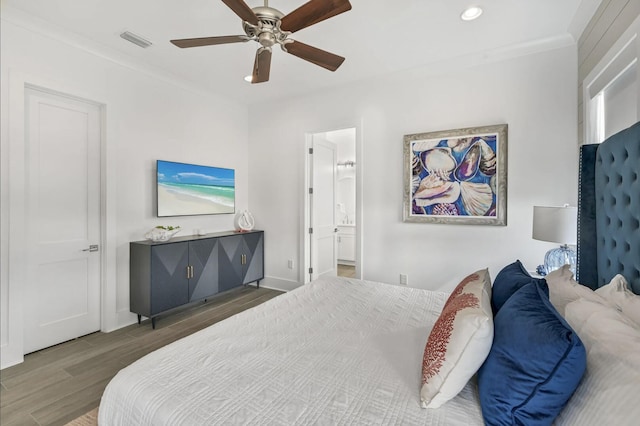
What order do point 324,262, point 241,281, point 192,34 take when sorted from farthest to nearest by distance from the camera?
point 324,262 < point 241,281 < point 192,34

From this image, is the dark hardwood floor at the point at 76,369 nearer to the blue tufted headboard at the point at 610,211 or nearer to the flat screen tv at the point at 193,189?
the flat screen tv at the point at 193,189

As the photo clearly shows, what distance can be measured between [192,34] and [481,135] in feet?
9.78

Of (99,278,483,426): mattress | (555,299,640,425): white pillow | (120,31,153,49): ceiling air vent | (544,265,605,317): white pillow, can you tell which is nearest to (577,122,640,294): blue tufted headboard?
(544,265,605,317): white pillow

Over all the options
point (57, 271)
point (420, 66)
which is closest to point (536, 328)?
point (420, 66)

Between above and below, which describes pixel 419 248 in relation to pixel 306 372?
above

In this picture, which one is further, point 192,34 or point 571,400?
point 192,34

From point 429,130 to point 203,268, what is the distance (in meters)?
3.10

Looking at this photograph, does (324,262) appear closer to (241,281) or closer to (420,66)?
(241,281)

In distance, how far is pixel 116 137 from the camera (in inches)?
126

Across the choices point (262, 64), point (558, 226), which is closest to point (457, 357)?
point (558, 226)

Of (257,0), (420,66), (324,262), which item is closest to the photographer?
(257,0)

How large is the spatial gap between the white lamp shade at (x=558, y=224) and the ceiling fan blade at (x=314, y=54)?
74.1 inches

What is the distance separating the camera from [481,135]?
314 cm

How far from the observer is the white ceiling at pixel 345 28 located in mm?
2369
